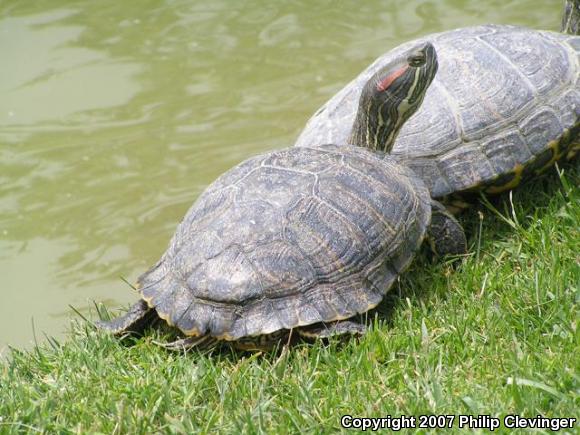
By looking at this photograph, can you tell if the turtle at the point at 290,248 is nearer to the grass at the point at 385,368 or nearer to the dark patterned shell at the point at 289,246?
the dark patterned shell at the point at 289,246

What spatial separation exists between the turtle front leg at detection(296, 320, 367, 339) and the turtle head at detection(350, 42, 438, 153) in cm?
165

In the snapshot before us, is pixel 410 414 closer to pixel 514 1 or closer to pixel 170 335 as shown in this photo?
pixel 170 335

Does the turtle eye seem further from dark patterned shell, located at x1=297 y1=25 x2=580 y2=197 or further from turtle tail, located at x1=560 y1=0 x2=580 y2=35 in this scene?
turtle tail, located at x1=560 y1=0 x2=580 y2=35

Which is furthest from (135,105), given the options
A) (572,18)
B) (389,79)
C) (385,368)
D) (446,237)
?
(385,368)

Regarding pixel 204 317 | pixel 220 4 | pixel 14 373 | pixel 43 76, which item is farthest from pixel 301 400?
pixel 220 4

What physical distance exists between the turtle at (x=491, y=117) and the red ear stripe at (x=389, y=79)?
386mm

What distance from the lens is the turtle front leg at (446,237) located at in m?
5.19

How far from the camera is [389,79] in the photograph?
18.7ft

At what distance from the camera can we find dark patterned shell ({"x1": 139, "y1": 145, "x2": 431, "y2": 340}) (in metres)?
4.50

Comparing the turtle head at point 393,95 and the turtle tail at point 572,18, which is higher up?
the turtle head at point 393,95

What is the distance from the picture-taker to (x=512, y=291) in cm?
446
